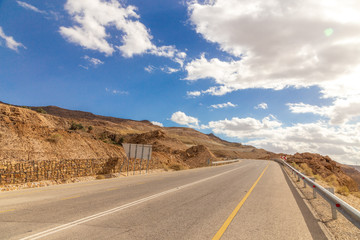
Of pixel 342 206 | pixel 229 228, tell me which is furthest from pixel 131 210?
pixel 342 206

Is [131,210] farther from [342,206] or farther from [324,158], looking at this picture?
[324,158]

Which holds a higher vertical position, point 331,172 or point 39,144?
point 39,144

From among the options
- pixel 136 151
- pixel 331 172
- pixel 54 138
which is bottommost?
pixel 331 172

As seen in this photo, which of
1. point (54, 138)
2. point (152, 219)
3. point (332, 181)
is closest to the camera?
point (152, 219)

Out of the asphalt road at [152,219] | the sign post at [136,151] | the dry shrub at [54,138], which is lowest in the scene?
the asphalt road at [152,219]

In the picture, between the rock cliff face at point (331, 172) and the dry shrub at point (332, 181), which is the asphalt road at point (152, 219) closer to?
the dry shrub at point (332, 181)

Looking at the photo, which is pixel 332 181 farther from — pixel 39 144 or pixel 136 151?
pixel 39 144

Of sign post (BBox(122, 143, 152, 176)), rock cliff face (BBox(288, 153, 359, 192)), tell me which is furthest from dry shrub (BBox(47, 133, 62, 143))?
rock cliff face (BBox(288, 153, 359, 192))

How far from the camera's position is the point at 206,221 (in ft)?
20.4

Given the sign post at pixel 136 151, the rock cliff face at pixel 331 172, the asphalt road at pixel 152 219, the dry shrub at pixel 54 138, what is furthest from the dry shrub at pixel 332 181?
the dry shrub at pixel 54 138

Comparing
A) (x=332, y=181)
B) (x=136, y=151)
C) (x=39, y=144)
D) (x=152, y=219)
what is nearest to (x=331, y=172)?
(x=332, y=181)

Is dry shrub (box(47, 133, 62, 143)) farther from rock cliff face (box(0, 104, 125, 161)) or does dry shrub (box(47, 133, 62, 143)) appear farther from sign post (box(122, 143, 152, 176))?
sign post (box(122, 143, 152, 176))

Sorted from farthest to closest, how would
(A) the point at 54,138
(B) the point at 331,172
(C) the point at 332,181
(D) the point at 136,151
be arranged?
(B) the point at 331,172
(A) the point at 54,138
(C) the point at 332,181
(D) the point at 136,151

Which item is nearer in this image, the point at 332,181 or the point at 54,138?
the point at 332,181
